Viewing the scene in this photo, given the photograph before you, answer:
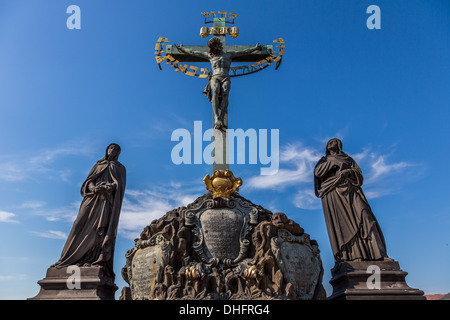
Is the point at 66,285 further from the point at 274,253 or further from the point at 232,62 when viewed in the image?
the point at 232,62

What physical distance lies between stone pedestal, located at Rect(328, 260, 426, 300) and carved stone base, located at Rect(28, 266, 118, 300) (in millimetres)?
5012

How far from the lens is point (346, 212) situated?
970 centimetres

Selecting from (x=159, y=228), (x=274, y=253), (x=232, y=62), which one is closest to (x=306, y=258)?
(x=274, y=253)

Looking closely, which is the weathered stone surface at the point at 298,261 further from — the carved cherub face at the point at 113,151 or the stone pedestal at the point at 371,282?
the carved cherub face at the point at 113,151

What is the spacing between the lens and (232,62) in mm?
12180

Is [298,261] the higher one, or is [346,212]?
[346,212]

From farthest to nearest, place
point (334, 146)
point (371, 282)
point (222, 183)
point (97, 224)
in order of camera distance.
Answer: point (334, 146)
point (97, 224)
point (222, 183)
point (371, 282)

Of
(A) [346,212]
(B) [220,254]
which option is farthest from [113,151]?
(A) [346,212]

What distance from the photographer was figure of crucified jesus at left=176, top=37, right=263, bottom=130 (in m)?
10.9

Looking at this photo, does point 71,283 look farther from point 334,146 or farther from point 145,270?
point 334,146

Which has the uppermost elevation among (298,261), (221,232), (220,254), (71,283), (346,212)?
(346,212)

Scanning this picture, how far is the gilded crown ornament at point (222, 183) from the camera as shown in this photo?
9.18 meters

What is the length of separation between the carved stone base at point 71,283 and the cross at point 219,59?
3.64 meters

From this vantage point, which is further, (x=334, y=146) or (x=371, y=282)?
(x=334, y=146)
